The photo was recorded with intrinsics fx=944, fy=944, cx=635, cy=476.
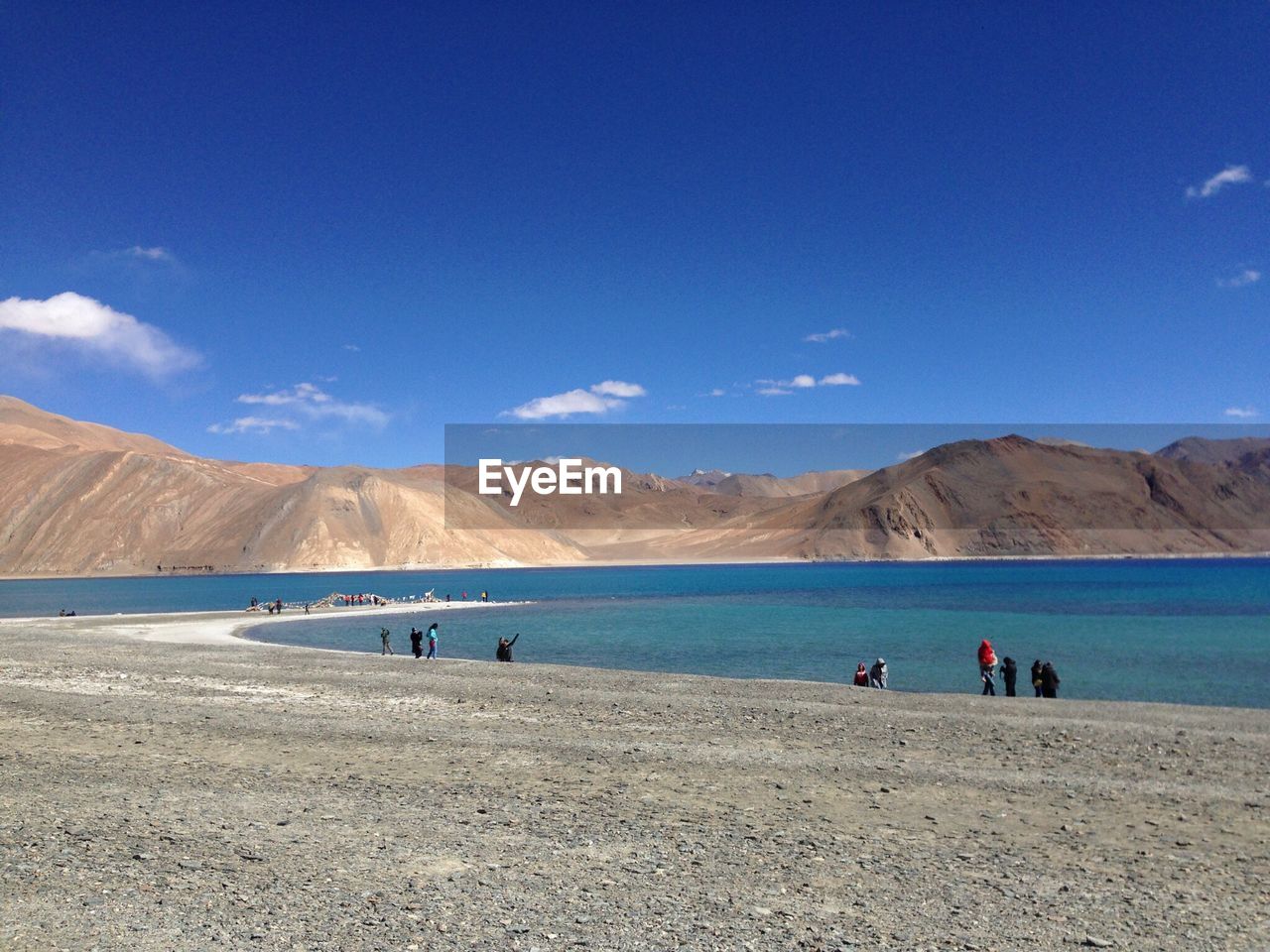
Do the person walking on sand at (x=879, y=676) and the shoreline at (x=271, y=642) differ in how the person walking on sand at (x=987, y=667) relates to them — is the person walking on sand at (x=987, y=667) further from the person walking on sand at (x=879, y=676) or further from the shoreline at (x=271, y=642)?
the person walking on sand at (x=879, y=676)

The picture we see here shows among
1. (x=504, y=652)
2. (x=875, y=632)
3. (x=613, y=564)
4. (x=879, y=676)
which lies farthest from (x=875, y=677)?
(x=613, y=564)

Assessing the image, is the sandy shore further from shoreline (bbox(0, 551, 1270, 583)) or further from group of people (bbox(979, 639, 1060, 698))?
shoreline (bbox(0, 551, 1270, 583))

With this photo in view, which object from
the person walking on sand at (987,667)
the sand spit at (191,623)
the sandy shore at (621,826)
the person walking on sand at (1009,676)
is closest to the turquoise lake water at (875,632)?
the person walking on sand at (987,667)

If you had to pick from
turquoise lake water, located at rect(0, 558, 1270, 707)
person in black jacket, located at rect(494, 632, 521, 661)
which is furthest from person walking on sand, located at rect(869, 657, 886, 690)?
person in black jacket, located at rect(494, 632, 521, 661)

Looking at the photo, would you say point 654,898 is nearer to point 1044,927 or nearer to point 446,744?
point 1044,927

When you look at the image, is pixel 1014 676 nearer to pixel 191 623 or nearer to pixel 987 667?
pixel 987 667

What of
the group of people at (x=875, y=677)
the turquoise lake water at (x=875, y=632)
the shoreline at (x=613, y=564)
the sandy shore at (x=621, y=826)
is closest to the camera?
the sandy shore at (x=621, y=826)

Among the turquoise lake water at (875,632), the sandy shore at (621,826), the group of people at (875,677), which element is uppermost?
the sandy shore at (621,826)

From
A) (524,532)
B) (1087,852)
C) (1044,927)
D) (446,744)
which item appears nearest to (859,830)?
(1087,852)
